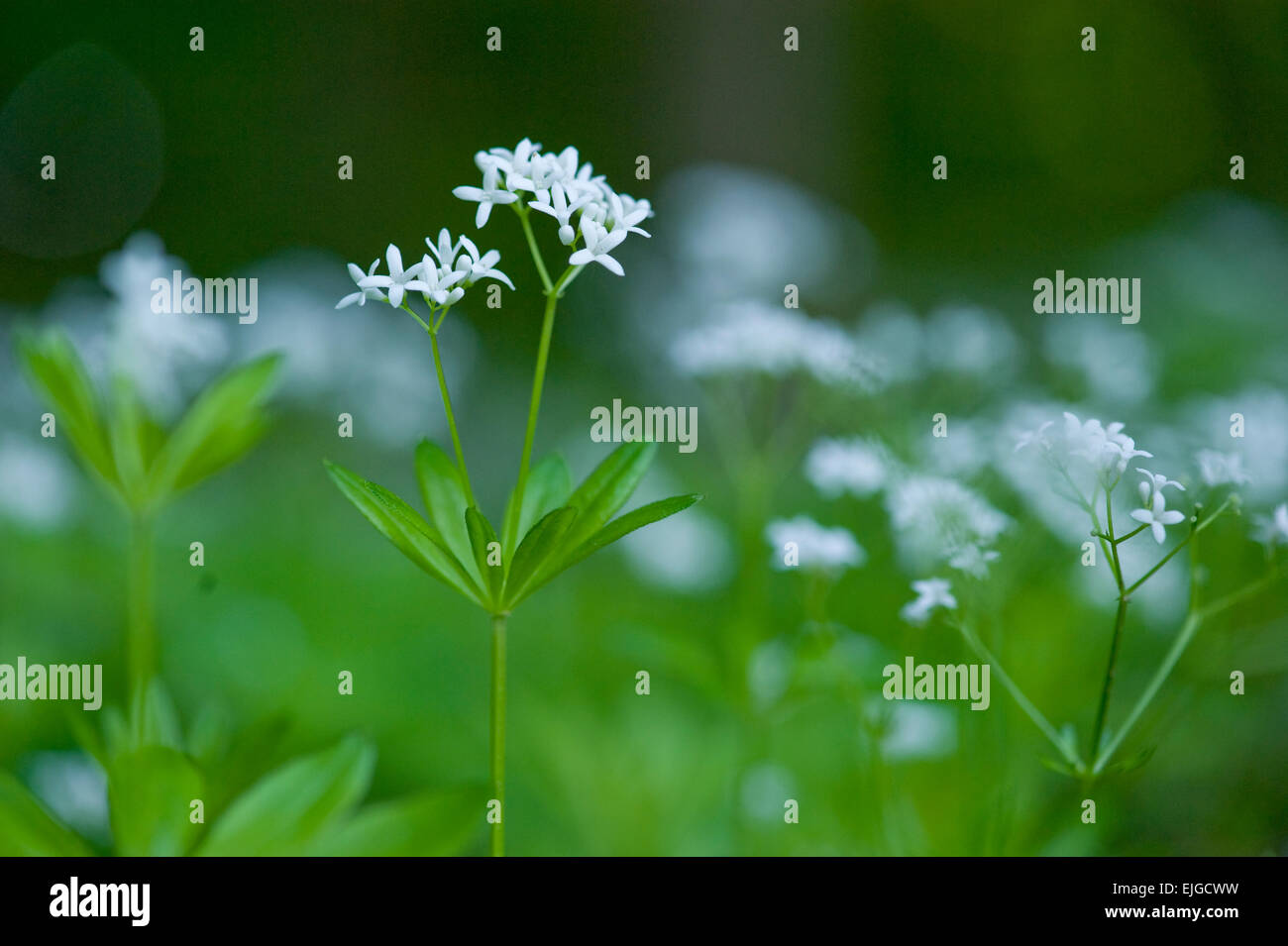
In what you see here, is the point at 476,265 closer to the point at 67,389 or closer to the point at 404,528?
the point at 404,528

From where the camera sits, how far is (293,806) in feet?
3.25

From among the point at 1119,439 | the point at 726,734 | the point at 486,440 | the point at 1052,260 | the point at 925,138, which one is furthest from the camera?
the point at 925,138

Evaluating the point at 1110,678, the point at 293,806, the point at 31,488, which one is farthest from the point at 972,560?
the point at 31,488

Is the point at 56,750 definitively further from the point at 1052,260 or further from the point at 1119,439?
the point at 1052,260

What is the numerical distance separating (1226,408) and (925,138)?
297cm

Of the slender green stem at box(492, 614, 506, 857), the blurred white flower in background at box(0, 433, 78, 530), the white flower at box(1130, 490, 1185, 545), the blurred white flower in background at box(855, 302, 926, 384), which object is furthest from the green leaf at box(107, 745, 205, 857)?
the blurred white flower in background at box(0, 433, 78, 530)

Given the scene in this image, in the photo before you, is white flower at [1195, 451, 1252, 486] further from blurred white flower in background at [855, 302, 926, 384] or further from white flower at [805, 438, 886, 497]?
blurred white flower in background at [855, 302, 926, 384]

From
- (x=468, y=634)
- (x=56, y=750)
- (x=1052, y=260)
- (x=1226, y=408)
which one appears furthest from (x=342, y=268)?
(x=1052, y=260)

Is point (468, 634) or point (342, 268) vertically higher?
point (342, 268)

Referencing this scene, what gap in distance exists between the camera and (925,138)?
4.18 meters

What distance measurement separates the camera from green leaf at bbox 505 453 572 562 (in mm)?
955

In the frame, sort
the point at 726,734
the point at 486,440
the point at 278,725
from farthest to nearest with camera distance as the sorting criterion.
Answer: the point at 486,440 → the point at 726,734 → the point at 278,725

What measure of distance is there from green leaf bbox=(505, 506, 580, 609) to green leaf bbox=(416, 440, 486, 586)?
6cm

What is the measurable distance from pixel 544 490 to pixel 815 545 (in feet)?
1.24
